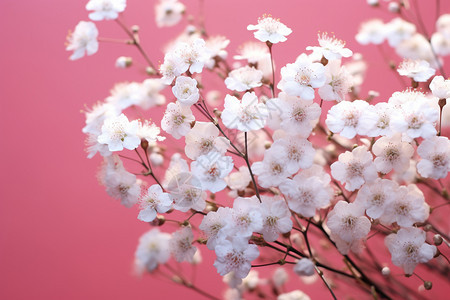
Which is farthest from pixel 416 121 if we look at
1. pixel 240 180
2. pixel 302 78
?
pixel 240 180

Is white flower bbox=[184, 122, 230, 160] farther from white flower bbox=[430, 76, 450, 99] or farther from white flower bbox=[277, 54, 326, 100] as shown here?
white flower bbox=[430, 76, 450, 99]

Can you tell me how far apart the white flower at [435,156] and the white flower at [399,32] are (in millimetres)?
452

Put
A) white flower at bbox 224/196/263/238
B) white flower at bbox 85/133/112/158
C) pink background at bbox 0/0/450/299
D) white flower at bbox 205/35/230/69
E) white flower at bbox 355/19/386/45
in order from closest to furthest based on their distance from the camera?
white flower at bbox 224/196/263/238 → white flower at bbox 85/133/112/158 → white flower at bbox 205/35/230/69 → white flower at bbox 355/19/386/45 → pink background at bbox 0/0/450/299

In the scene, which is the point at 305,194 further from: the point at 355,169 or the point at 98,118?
the point at 98,118

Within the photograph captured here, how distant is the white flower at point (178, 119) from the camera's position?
23.0 inches

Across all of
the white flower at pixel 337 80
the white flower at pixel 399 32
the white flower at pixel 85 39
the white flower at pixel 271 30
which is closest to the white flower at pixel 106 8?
the white flower at pixel 85 39

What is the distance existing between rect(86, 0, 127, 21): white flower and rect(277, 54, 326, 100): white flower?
0.31 meters

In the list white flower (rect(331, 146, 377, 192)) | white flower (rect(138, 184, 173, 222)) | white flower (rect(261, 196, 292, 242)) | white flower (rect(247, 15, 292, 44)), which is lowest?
white flower (rect(261, 196, 292, 242))

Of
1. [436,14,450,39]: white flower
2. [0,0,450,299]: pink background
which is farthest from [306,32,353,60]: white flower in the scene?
[0,0,450,299]: pink background

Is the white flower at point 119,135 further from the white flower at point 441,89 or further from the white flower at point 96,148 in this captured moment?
the white flower at point 441,89

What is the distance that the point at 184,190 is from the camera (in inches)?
22.4

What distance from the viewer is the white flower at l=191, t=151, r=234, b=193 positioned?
56 cm

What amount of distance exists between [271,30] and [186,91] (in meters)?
0.16

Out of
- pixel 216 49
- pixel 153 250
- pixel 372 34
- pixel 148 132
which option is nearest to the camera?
pixel 148 132
